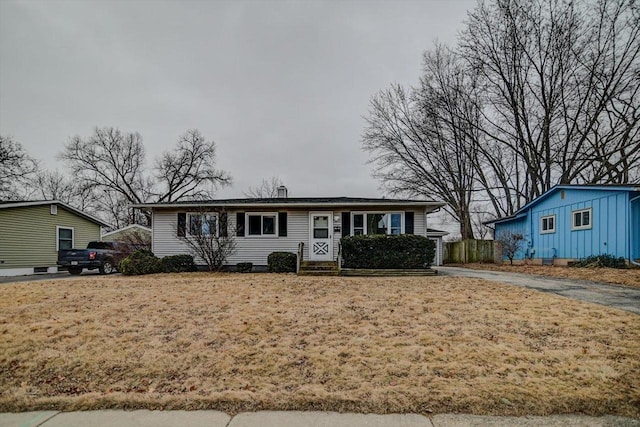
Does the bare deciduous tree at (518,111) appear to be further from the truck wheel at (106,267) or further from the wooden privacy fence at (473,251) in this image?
the truck wheel at (106,267)

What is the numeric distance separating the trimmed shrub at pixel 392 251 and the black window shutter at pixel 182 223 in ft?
25.5

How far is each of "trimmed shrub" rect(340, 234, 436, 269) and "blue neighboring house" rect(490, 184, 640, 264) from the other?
692 cm

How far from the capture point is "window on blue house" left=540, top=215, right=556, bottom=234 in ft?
56.5

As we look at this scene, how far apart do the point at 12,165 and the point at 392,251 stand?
28.8m

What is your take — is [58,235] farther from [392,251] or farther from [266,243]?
[392,251]

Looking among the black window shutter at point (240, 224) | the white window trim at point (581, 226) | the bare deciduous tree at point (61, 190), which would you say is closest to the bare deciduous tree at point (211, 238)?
the black window shutter at point (240, 224)

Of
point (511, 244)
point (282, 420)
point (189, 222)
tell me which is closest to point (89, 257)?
point (189, 222)

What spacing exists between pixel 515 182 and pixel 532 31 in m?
10.4

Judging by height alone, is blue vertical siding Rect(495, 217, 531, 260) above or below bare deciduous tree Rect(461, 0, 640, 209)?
below

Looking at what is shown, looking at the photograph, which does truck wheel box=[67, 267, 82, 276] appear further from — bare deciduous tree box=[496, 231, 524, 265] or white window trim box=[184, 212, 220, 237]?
bare deciduous tree box=[496, 231, 524, 265]

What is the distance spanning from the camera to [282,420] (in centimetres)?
321

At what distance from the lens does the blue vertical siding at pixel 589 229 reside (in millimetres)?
12930

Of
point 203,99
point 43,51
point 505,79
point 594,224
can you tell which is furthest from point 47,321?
point 505,79

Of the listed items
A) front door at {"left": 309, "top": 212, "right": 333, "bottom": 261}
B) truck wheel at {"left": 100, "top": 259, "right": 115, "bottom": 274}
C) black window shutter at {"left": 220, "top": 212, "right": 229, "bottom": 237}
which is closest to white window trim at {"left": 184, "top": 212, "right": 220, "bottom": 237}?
black window shutter at {"left": 220, "top": 212, "right": 229, "bottom": 237}
